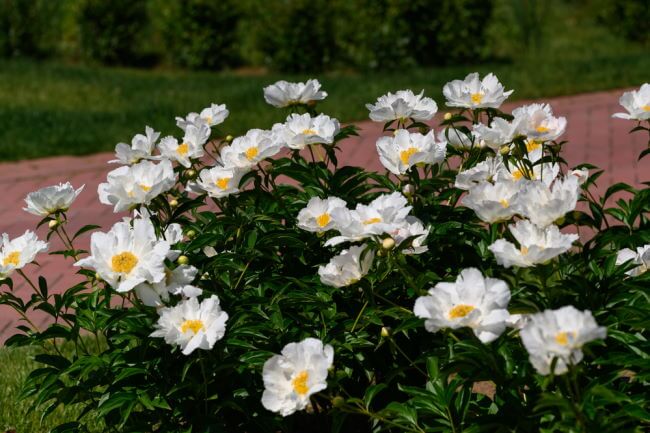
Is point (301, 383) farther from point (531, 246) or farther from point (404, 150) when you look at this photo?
point (404, 150)

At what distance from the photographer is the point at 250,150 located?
279 cm

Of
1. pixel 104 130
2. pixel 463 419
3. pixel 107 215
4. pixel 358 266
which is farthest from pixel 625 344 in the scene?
pixel 104 130

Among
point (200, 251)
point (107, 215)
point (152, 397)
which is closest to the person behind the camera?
point (152, 397)

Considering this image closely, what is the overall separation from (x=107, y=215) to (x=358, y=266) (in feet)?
12.0

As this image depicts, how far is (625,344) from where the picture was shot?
239 centimetres

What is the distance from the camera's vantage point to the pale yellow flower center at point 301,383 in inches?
84.6

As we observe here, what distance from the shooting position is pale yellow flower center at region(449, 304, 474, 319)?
2111 mm

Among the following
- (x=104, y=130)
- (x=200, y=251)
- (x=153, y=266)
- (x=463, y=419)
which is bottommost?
(x=104, y=130)

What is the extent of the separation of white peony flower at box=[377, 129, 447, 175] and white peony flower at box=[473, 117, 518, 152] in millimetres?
131

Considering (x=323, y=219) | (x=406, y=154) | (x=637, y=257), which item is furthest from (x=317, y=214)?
(x=637, y=257)

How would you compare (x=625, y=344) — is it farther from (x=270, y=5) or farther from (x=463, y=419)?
(x=270, y=5)

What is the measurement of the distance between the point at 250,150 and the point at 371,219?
20.2 inches

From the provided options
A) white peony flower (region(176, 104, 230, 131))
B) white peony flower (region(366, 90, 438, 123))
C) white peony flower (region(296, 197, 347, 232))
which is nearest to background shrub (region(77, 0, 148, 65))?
white peony flower (region(176, 104, 230, 131))

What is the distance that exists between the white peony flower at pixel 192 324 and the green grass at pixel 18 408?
3.60ft
